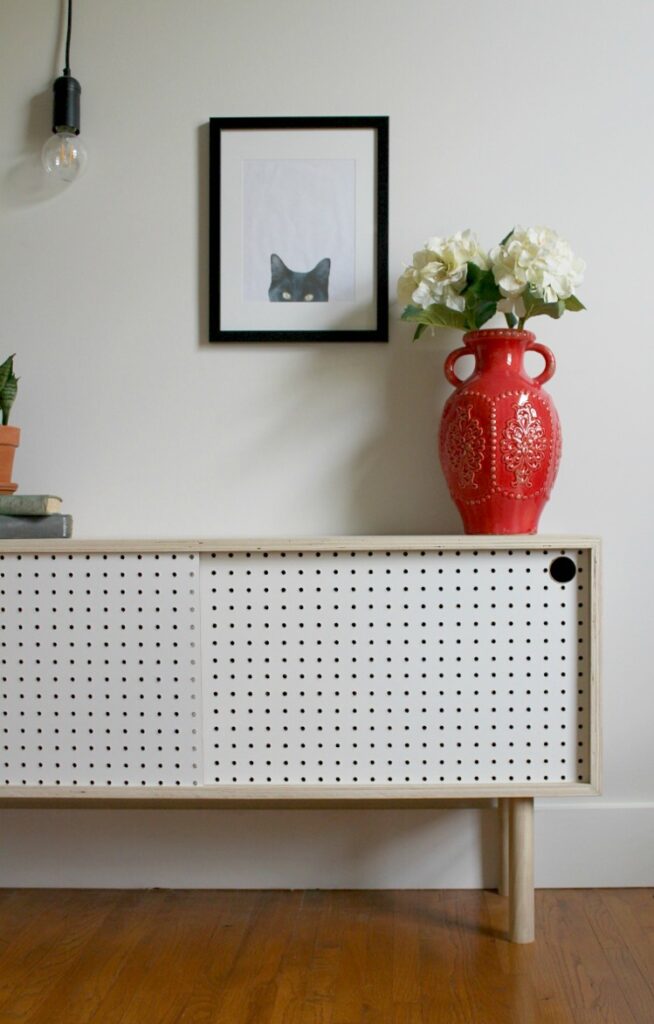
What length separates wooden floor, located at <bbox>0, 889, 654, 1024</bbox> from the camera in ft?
4.85

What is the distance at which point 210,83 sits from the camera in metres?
2.00

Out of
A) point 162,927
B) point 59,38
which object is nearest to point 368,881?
point 162,927

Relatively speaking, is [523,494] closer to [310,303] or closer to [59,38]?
[310,303]

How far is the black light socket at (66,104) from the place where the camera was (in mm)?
1938

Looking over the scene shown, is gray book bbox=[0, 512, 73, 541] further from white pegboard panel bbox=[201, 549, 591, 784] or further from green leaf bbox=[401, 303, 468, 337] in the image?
green leaf bbox=[401, 303, 468, 337]

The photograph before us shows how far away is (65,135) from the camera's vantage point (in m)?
1.96

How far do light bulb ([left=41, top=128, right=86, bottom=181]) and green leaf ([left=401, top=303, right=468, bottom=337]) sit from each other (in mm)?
752

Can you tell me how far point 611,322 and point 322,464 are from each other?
0.67 metres

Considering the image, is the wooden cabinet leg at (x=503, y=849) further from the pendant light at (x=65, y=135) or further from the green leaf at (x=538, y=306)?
the pendant light at (x=65, y=135)

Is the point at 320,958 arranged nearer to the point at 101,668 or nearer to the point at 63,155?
the point at 101,668

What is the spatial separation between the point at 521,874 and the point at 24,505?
111 centimetres

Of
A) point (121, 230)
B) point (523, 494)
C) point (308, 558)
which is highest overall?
point (121, 230)

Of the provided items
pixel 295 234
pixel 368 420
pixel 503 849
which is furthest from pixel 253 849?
pixel 295 234

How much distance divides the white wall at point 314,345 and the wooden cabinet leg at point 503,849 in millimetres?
33
